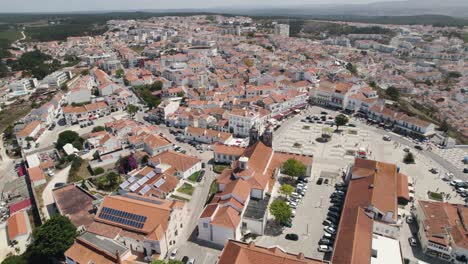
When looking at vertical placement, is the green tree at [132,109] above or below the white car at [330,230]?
above

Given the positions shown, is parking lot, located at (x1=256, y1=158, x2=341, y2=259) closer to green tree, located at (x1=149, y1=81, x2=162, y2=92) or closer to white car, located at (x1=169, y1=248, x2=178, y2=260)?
white car, located at (x1=169, y1=248, x2=178, y2=260)

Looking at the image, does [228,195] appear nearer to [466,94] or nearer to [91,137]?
[91,137]

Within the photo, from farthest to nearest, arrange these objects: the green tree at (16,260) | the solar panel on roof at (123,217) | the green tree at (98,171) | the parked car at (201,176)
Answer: the green tree at (98,171)
the parked car at (201,176)
the solar panel on roof at (123,217)
the green tree at (16,260)

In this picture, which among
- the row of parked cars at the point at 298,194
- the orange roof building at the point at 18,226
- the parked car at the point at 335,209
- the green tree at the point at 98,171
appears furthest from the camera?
the green tree at the point at 98,171

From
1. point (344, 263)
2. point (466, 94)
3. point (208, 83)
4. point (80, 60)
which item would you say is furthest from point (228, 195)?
point (80, 60)

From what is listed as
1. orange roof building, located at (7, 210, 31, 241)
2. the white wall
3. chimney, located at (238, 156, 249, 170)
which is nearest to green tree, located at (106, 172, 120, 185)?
orange roof building, located at (7, 210, 31, 241)

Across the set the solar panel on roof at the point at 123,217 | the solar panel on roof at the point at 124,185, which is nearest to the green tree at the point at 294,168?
the solar panel on roof at the point at 123,217

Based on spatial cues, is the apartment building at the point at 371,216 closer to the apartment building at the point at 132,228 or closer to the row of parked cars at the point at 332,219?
the row of parked cars at the point at 332,219

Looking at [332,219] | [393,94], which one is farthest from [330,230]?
[393,94]
